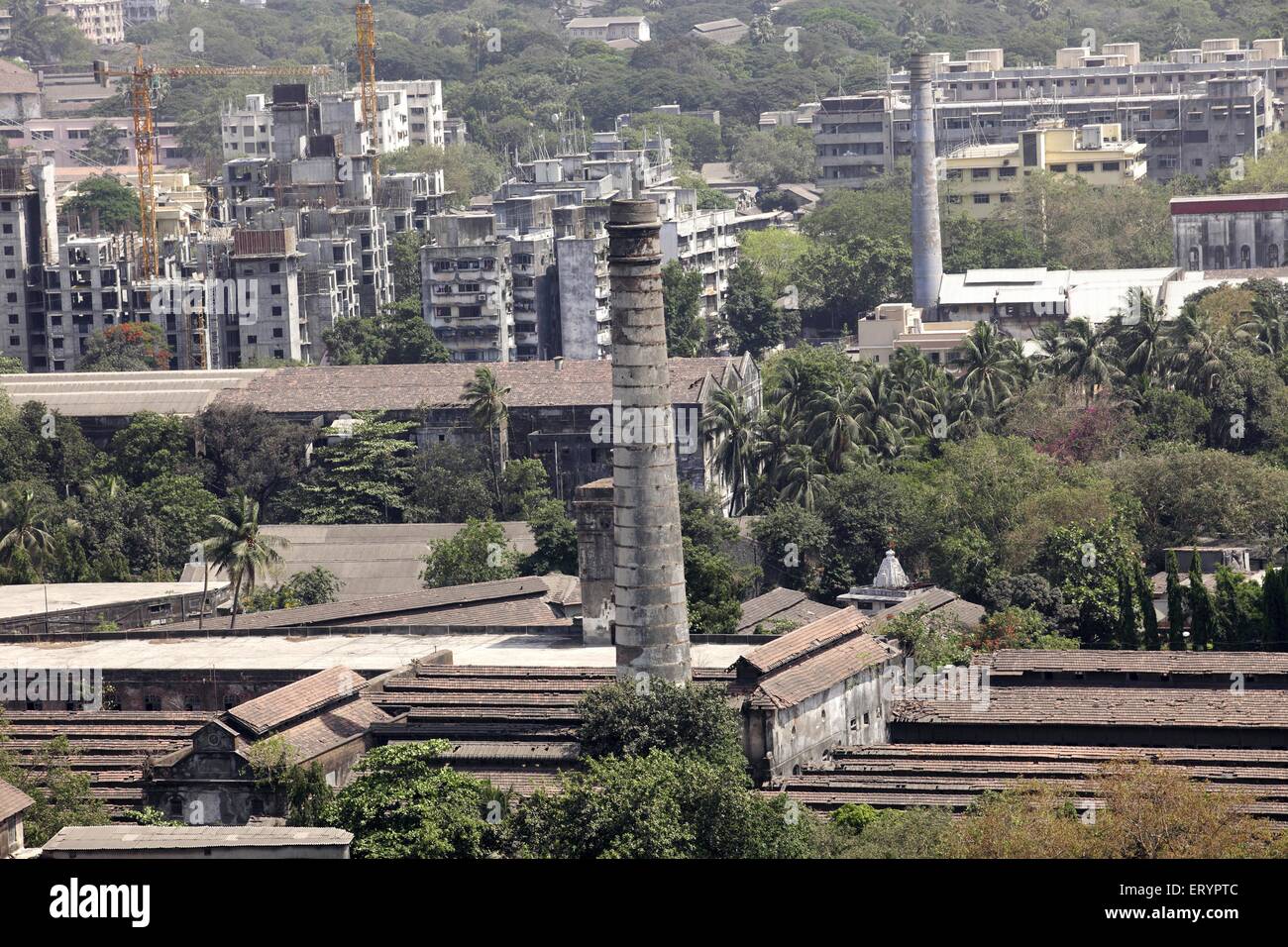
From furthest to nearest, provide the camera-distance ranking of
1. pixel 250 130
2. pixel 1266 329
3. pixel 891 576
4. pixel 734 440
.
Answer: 1. pixel 250 130
2. pixel 1266 329
3. pixel 734 440
4. pixel 891 576

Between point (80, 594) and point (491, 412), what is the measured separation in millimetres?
23039

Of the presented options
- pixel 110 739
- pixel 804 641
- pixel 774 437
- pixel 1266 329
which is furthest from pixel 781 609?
pixel 1266 329

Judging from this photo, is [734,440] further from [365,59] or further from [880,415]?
[365,59]

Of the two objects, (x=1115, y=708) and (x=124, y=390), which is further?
(x=124, y=390)

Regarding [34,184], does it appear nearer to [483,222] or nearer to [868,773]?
[483,222]

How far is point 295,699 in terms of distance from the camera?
5312 centimetres

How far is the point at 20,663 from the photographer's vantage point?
62500 mm

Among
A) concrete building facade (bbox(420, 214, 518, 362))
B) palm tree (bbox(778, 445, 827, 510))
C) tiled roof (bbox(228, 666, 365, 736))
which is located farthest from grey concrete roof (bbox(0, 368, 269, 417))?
tiled roof (bbox(228, 666, 365, 736))

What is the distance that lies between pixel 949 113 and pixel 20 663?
13253cm

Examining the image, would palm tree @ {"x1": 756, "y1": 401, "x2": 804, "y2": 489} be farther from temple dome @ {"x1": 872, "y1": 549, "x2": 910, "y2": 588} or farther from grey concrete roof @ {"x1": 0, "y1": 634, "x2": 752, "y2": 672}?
grey concrete roof @ {"x1": 0, "y1": 634, "x2": 752, "y2": 672}

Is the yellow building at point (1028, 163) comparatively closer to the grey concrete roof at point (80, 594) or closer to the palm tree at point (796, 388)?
the palm tree at point (796, 388)

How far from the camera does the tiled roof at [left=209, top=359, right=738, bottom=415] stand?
9606cm
